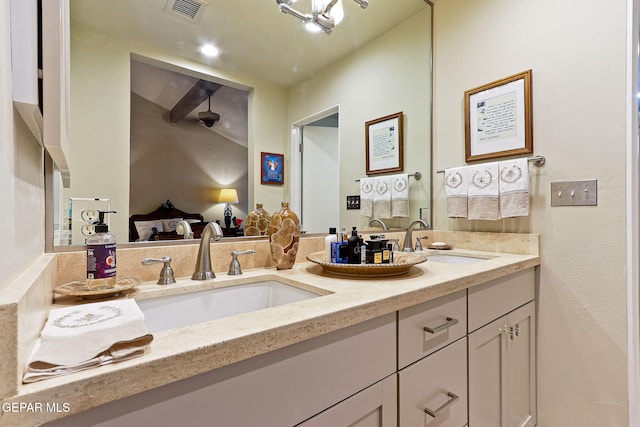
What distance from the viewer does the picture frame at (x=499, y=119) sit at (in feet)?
4.83

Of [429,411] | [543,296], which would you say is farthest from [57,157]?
[543,296]

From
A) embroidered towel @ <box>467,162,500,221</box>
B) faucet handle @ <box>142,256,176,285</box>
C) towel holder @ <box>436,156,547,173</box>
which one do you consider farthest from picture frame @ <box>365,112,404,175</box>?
faucet handle @ <box>142,256,176,285</box>

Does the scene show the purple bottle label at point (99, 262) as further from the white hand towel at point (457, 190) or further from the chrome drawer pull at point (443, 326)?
the white hand towel at point (457, 190)

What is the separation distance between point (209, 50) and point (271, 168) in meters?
0.49

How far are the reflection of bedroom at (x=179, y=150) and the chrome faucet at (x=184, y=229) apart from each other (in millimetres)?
47

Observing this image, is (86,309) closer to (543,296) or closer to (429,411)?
(429,411)

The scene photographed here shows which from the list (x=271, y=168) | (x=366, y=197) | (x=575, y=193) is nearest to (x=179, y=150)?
(x=271, y=168)

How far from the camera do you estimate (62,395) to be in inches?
14.5

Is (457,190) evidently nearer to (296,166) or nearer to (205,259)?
(296,166)

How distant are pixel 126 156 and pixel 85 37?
35 cm

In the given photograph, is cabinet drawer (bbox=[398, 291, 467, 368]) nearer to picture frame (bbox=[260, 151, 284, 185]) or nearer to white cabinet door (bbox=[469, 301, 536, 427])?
white cabinet door (bbox=[469, 301, 536, 427])

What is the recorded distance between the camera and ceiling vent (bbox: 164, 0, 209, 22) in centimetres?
103

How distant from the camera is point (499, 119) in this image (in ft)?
5.17

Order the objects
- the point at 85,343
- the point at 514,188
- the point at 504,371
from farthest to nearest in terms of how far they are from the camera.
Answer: the point at 514,188
the point at 504,371
the point at 85,343
